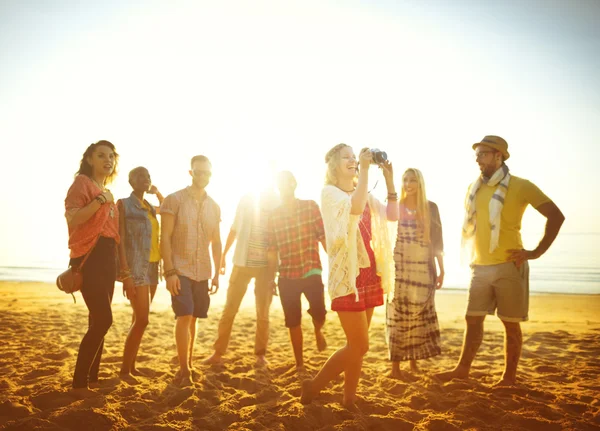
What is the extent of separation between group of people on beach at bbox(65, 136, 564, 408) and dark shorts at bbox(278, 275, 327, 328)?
0.01m

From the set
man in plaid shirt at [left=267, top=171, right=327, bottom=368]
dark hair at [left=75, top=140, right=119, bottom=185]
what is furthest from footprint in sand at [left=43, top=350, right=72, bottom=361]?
man in plaid shirt at [left=267, top=171, right=327, bottom=368]

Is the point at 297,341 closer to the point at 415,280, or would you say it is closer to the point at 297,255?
the point at 297,255

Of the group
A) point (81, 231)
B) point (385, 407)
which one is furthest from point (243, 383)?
point (81, 231)

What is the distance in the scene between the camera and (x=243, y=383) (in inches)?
159

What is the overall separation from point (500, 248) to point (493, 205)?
0.44m

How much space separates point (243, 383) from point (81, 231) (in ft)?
7.14

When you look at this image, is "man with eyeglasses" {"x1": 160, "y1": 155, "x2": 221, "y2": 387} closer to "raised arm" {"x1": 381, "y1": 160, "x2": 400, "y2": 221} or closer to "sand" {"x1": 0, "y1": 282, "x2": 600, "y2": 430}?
"sand" {"x1": 0, "y1": 282, "x2": 600, "y2": 430}

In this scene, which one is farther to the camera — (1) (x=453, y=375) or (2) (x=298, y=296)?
(2) (x=298, y=296)

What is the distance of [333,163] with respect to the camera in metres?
3.21

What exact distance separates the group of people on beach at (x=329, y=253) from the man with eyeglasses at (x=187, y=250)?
0.04 feet

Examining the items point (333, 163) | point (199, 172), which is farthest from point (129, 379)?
point (333, 163)

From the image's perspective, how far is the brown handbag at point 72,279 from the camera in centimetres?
329

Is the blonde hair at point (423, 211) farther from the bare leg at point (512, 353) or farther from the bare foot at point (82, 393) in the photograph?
the bare foot at point (82, 393)

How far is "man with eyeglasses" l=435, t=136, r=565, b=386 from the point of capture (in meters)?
3.85
